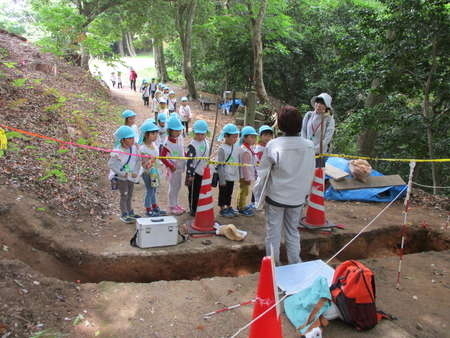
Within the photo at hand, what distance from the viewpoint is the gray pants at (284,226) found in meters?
4.38

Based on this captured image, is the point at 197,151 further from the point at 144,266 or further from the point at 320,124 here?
the point at 320,124

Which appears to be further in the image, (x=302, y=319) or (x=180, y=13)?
(x=180, y=13)

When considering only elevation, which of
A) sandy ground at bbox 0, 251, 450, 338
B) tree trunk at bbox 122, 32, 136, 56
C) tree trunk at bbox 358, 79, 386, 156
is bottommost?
sandy ground at bbox 0, 251, 450, 338

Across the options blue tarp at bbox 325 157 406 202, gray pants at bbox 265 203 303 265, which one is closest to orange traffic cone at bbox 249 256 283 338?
gray pants at bbox 265 203 303 265

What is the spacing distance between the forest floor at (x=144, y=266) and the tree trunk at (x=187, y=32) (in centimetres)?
1331

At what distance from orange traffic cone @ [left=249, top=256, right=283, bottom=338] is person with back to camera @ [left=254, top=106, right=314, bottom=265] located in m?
1.09

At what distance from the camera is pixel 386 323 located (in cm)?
368

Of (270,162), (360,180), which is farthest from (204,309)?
(360,180)

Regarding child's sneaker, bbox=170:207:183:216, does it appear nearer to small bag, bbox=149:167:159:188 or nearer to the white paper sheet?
Result: small bag, bbox=149:167:159:188

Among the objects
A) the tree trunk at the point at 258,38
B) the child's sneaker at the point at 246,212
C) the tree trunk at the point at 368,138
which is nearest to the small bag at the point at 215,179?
the child's sneaker at the point at 246,212

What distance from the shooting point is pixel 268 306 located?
10.1ft

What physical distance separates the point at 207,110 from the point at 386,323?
1636cm

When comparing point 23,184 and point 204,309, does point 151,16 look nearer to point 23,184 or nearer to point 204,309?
point 23,184

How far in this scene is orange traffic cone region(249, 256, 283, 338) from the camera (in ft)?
9.98
